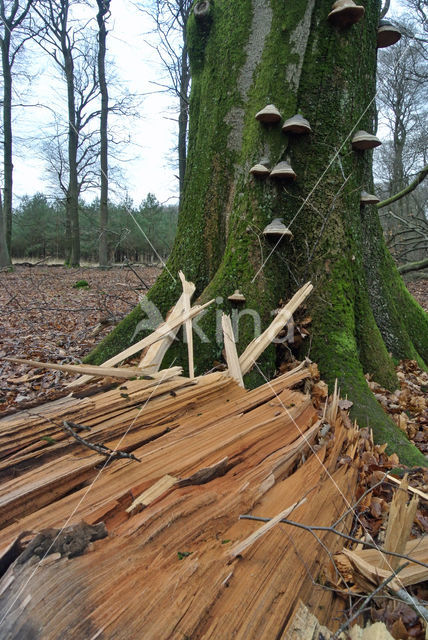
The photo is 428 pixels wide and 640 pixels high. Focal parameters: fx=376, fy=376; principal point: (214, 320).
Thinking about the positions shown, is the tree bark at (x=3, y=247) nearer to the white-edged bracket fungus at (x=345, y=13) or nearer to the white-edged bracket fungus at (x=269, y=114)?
the white-edged bracket fungus at (x=269, y=114)

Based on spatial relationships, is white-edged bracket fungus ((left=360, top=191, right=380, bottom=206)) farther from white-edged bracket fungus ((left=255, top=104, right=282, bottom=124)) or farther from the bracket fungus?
the bracket fungus

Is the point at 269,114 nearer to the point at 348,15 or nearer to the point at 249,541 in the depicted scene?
the point at 348,15

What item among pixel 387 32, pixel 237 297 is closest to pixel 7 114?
pixel 387 32

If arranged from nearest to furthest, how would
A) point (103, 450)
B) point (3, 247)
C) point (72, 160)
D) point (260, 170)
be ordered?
point (103, 450) → point (260, 170) → point (3, 247) → point (72, 160)

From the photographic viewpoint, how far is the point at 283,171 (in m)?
3.30

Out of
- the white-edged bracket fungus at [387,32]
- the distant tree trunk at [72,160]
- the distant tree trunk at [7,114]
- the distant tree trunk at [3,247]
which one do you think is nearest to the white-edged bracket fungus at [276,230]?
the white-edged bracket fungus at [387,32]

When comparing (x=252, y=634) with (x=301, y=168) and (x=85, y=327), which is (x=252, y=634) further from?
(x=85, y=327)

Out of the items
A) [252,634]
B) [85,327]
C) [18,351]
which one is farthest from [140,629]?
[85,327]

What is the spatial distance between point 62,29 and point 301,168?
2343cm

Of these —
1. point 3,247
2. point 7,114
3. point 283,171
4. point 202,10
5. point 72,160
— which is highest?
point 7,114

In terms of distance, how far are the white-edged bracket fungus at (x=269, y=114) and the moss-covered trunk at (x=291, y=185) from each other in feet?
0.41

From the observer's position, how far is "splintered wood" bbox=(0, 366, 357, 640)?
1175mm

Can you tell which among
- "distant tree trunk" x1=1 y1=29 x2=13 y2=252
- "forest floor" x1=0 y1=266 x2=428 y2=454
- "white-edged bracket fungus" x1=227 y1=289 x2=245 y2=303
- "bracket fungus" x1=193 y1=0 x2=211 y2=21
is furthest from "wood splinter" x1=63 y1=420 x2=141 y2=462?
"distant tree trunk" x1=1 y1=29 x2=13 y2=252

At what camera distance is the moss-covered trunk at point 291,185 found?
339cm
